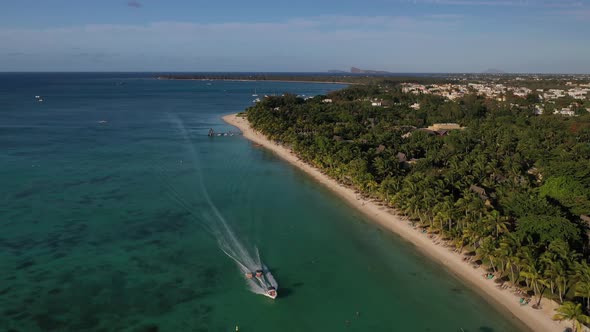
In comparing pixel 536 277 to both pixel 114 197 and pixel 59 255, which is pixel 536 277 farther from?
pixel 114 197

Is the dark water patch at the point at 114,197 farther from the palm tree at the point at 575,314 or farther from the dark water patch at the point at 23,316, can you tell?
the palm tree at the point at 575,314

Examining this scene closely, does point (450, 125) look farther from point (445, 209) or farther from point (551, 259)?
point (551, 259)

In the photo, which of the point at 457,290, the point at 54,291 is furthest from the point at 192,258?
the point at 457,290

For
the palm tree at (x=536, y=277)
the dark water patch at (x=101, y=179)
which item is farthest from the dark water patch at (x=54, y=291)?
the palm tree at (x=536, y=277)

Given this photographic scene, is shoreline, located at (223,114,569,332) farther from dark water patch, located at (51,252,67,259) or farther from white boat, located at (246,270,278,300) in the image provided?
dark water patch, located at (51,252,67,259)

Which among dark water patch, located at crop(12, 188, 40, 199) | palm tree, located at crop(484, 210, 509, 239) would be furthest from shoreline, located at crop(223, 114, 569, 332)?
dark water patch, located at crop(12, 188, 40, 199)


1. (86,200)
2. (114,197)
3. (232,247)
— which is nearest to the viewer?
(232,247)

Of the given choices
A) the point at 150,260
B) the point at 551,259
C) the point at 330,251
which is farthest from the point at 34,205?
the point at 551,259
